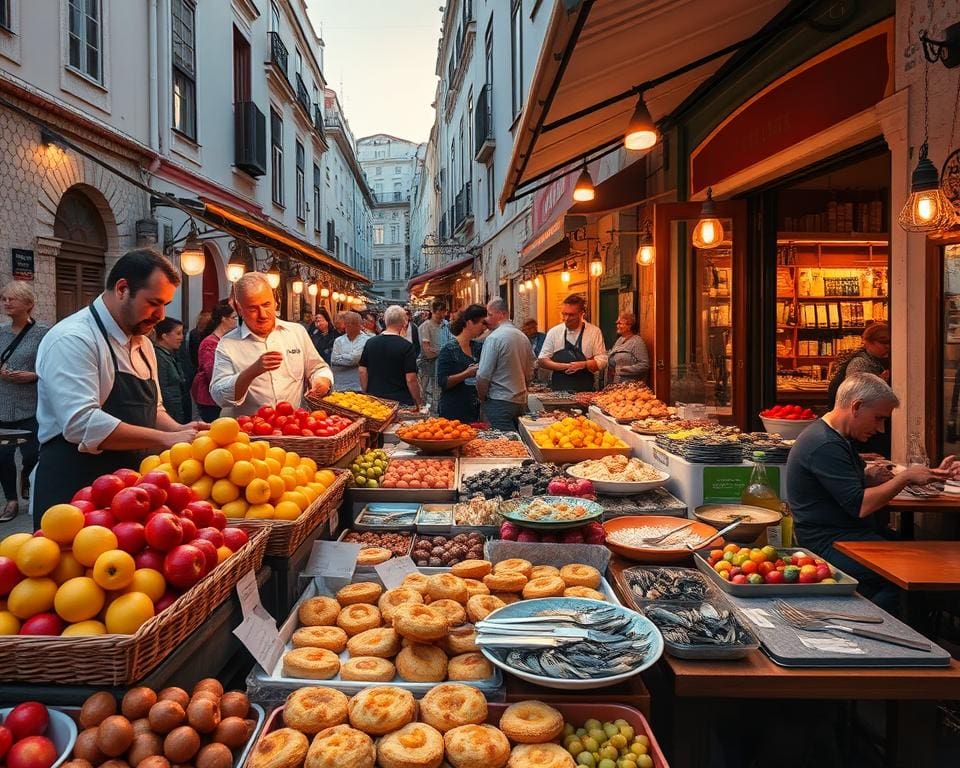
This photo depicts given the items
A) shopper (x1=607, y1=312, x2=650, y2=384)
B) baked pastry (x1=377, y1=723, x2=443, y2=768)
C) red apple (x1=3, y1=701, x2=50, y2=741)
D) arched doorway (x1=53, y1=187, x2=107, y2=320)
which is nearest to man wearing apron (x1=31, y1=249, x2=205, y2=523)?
red apple (x1=3, y1=701, x2=50, y2=741)

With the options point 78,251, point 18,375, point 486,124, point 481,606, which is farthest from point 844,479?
point 486,124

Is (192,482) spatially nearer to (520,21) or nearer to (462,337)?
(462,337)

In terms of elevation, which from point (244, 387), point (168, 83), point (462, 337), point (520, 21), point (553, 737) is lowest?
point (553, 737)

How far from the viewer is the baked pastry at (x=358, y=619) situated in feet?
7.81

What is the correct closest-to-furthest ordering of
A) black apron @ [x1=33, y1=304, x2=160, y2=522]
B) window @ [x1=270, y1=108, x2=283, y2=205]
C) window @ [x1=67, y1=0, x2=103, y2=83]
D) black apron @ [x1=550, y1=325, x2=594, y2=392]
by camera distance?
black apron @ [x1=33, y1=304, x2=160, y2=522] → black apron @ [x1=550, y1=325, x2=594, y2=392] → window @ [x1=67, y1=0, x2=103, y2=83] → window @ [x1=270, y1=108, x2=283, y2=205]

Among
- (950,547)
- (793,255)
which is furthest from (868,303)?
(950,547)

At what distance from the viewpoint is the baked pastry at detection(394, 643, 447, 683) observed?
83.0 inches

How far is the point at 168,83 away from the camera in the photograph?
42.0 ft

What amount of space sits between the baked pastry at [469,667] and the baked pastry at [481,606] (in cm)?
20

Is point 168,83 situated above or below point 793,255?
above

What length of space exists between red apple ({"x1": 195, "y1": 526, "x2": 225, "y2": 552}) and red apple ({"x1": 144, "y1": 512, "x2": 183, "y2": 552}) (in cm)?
16

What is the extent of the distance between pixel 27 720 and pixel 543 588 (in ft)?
5.21

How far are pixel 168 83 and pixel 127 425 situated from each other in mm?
11767

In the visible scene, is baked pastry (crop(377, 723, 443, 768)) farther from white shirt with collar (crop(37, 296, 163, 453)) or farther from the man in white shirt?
the man in white shirt
